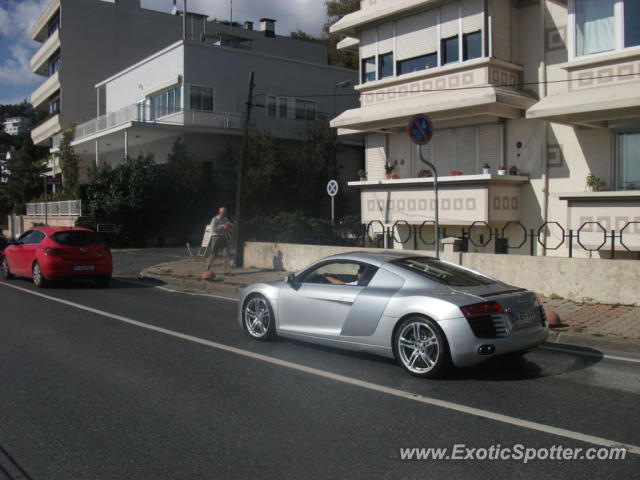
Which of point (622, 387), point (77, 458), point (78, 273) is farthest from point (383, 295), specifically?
point (78, 273)

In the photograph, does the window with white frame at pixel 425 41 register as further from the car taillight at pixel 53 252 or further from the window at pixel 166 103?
the window at pixel 166 103

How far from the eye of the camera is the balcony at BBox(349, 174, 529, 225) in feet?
52.5

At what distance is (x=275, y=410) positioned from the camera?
561cm

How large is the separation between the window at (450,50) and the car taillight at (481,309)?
38.7 feet

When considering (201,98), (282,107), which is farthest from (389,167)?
(282,107)

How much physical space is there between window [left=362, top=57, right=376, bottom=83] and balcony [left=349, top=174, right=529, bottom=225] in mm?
3373

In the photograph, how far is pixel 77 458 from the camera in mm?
4520

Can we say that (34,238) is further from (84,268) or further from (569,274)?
(569,274)

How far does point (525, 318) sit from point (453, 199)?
1017 cm

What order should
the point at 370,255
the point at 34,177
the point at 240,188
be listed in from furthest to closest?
the point at 34,177
the point at 240,188
the point at 370,255

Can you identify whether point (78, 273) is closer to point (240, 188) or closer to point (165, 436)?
point (240, 188)

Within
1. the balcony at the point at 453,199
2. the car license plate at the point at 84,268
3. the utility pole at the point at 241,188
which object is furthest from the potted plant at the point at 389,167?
the car license plate at the point at 84,268

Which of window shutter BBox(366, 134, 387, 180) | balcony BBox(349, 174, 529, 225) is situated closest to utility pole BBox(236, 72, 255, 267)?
balcony BBox(349, 174, 529, 225)

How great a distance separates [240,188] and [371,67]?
564 cm
